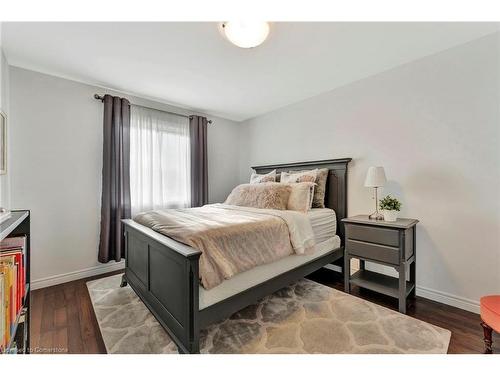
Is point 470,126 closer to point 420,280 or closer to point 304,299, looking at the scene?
point 420,280

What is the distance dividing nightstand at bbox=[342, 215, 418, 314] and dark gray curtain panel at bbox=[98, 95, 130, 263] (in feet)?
9.06

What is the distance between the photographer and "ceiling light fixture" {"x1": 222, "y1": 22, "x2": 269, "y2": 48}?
5.31 feet

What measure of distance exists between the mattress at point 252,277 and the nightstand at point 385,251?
37 cm

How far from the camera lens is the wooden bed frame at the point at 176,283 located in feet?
4.48

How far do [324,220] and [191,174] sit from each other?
2.21 m

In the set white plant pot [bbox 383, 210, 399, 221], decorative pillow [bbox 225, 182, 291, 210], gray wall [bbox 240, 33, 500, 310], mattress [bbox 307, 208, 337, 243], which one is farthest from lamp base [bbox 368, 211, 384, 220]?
decorative pillow [bbox 225, 182, 291, 210]

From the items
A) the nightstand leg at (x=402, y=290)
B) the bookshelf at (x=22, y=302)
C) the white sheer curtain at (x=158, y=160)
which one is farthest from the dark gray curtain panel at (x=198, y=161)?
the nightstand leg at (x=402, y=290)

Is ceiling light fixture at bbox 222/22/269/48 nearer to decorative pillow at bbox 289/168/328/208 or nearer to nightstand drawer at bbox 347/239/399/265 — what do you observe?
decorative pillow at bbox 289/168/328/208

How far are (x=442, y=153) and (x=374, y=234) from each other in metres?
1.00

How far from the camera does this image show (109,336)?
5.43ft

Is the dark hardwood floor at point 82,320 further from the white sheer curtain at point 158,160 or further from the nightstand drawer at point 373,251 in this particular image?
the white sheer curtain at point 158,160

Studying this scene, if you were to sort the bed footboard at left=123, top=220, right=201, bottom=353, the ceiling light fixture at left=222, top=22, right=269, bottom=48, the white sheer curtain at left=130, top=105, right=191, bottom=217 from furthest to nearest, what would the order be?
the white sheer curtain at left=130, top=105, right=191, bottom=217, the ceiling light fixture at left=222, top=22, right=269, bottom=48, the bed footboard at left=123, top=220, right=201, bottom=353

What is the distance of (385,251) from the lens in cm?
207
